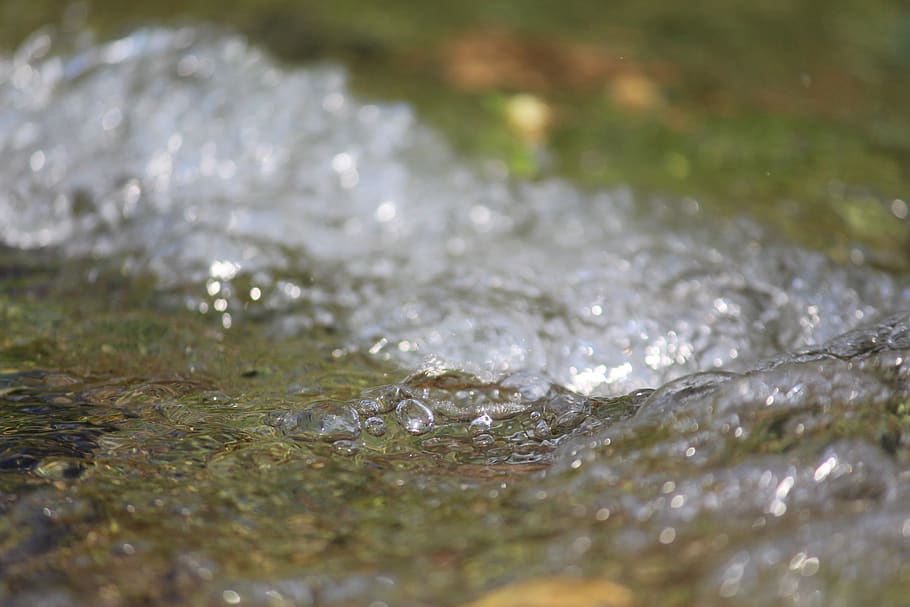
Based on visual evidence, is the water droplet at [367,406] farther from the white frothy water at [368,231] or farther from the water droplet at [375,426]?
the white frothy water at [368,231]

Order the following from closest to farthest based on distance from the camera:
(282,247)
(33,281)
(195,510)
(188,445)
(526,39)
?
(195,510), (188,445), (33,281), (282,247), (526,39)

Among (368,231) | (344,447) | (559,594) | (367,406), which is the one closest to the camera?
(559,594)

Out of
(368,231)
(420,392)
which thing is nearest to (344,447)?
(420,392)

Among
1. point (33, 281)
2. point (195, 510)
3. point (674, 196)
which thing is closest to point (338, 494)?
point (195, 510)

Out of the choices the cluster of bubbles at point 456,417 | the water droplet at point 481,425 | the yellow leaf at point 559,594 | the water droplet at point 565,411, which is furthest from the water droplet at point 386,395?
the yellow leaf at point 559,594

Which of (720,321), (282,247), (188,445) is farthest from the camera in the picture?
(282,247)

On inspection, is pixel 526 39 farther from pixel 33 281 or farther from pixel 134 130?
pixel 33 281

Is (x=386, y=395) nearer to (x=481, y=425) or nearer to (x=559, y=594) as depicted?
(x=481, y=425)

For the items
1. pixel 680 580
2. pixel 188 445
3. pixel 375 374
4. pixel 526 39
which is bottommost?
pixel 526 39
